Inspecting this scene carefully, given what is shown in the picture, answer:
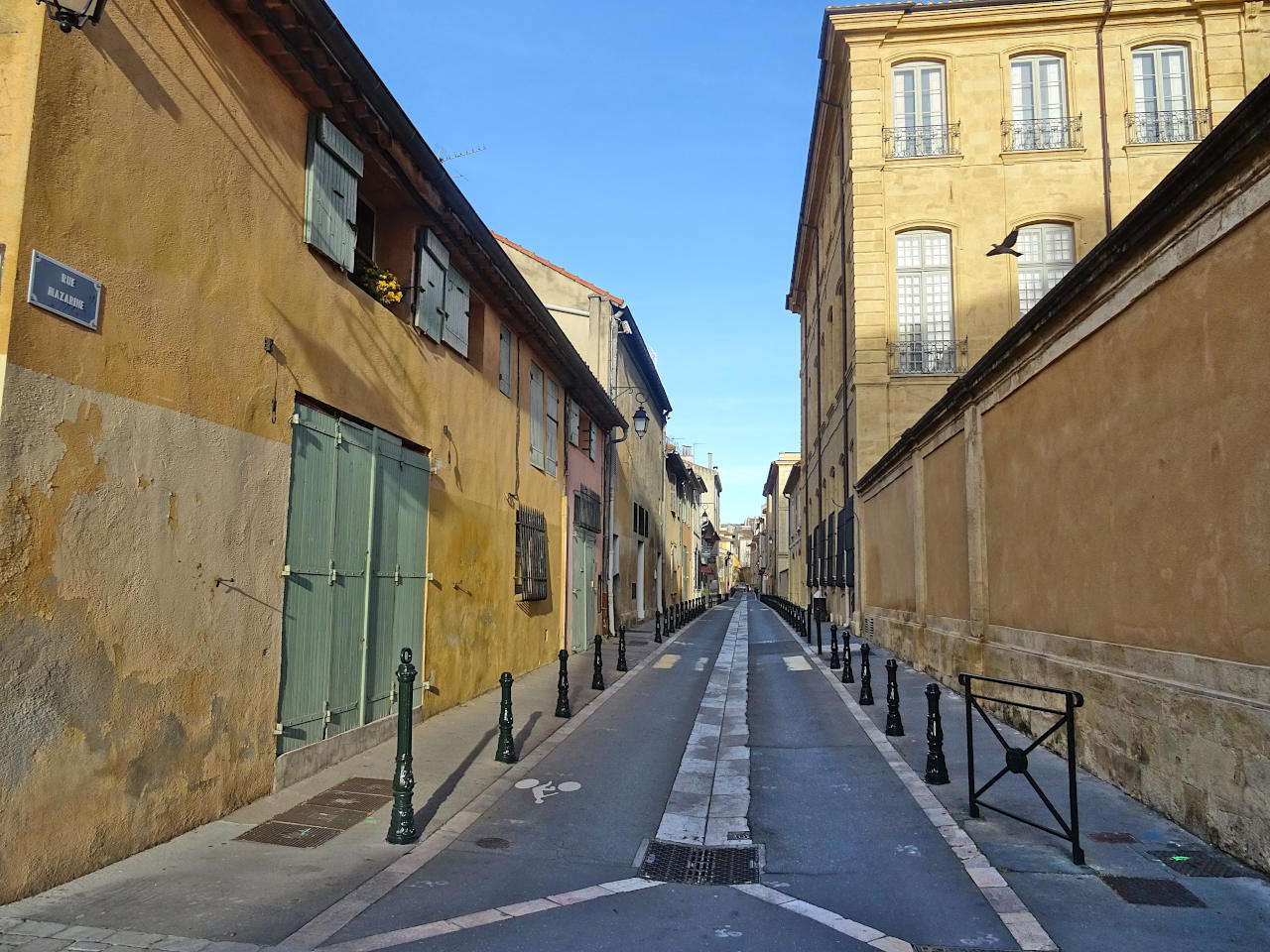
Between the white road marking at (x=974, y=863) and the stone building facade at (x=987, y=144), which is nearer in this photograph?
the white road marking at (x=974, y=863)

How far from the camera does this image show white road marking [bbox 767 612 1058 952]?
4.69 meters

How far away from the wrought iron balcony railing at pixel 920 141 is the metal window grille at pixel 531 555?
15149 mm

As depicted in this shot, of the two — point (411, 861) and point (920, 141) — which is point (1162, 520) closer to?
point (411, 861)

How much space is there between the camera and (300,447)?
25.3 feet

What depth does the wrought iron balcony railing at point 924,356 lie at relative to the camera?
940 inches

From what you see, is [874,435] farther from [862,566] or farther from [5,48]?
[5,48]

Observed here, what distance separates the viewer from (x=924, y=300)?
24234mm

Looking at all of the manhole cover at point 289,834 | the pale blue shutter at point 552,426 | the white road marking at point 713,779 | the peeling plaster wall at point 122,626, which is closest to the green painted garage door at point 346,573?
the peeling plaster wall at point 122,626

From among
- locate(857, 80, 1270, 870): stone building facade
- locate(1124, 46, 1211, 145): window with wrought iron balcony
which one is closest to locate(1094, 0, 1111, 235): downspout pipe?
locate(1124, 46, 1211, 145): window with wrought iron balcony

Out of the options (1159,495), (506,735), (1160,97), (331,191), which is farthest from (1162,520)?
(1160,97)

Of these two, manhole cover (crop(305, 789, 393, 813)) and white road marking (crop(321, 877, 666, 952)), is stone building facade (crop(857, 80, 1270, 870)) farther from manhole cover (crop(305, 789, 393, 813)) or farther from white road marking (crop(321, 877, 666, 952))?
manhole cover (crop(305, 789, 393, 813))

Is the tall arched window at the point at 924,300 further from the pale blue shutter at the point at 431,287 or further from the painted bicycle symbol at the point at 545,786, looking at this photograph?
the painted bicycle symbol at the point at 545,786

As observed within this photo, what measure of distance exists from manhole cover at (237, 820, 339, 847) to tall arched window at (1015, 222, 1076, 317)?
22436 mm

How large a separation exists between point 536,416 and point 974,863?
11.7 meters
